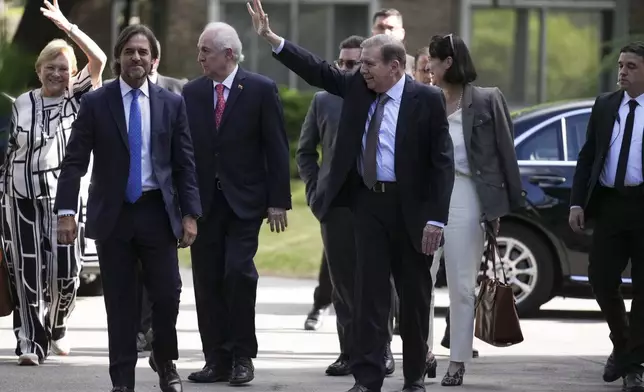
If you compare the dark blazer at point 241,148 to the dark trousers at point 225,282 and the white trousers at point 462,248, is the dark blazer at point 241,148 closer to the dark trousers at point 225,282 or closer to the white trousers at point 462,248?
the dark trousers at point 225,282

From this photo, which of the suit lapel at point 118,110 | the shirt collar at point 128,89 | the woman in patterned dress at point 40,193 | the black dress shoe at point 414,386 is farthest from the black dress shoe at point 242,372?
the shirt collar at point 128,89

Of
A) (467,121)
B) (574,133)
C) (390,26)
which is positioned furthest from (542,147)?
(467,121)

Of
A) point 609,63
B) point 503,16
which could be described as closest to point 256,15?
point 609,63

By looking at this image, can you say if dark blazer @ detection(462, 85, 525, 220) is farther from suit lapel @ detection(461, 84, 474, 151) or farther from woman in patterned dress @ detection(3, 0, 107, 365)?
woman in patterned dress @ detection(3, 0, 107, 365)

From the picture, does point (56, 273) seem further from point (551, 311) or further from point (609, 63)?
point (609, 63)

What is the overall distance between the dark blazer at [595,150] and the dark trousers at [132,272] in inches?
104

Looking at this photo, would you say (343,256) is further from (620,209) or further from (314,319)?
(314,319)

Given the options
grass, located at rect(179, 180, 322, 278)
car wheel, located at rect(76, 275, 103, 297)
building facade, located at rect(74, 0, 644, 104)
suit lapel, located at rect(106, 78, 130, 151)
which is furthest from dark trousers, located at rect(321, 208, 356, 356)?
building facade, located at rect(74, 0, 644, 104)

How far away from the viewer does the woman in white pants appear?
30.8 ft

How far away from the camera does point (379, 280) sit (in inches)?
331

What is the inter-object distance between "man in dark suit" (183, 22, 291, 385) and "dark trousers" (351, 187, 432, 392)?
3.12 feet

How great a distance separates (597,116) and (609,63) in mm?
14462

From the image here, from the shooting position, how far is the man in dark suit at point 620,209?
923 cm

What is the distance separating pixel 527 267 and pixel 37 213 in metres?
4.46
